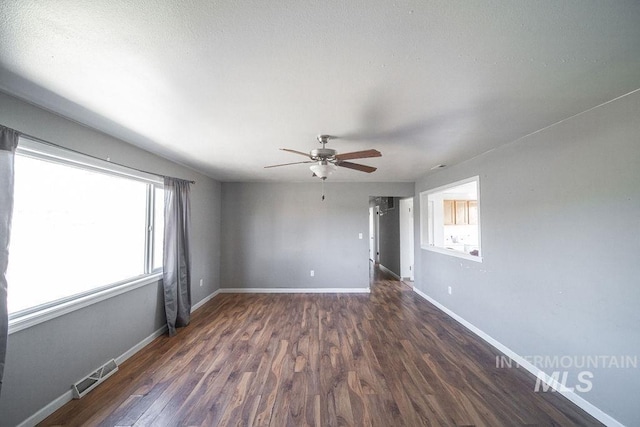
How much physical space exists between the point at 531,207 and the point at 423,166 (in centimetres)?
153

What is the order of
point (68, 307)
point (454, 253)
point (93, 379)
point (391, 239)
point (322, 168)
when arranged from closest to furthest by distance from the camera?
point (68, 307), point (93, 379), point (322, 168), point (454, 253), point (391, 239)

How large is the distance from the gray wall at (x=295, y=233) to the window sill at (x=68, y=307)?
2163 millimetres

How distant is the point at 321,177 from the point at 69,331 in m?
2.55

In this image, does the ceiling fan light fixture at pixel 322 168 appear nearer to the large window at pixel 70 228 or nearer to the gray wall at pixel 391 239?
the large window at pixel 70 228

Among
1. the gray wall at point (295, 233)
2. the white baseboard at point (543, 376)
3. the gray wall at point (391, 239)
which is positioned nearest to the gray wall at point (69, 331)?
the gray wall at point (295, 233)

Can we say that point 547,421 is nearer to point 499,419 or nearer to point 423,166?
point 499,419

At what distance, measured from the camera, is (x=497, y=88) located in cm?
148

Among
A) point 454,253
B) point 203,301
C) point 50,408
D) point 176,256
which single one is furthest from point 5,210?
point 454,253

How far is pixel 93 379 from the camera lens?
2025 mm

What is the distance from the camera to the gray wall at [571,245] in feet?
5.17

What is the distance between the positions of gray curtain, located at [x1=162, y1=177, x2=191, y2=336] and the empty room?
0.10 feet

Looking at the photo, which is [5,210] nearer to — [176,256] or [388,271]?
[176,256]

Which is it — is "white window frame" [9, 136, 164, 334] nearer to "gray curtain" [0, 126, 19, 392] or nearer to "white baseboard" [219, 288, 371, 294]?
"gray curtain" [0, 126, 19, 392]

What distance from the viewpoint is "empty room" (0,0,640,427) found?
1079mm
